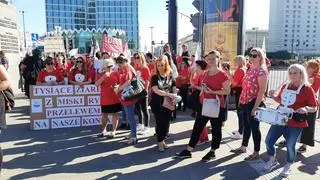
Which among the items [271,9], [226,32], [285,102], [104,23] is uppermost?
[271,9]

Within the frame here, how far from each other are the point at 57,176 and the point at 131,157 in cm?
139

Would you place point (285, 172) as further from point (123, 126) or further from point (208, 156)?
point (123, 126)

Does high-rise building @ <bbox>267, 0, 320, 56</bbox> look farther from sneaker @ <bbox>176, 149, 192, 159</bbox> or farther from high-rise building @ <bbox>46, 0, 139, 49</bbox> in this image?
sneaker @ <bbox>176, 149, 192, 159</bbox>

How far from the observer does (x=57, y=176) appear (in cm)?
538

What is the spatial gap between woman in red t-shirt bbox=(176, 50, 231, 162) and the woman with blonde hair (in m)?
0.57

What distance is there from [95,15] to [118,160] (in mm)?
103369

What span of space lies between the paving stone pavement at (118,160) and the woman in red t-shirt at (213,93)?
0.22 metres

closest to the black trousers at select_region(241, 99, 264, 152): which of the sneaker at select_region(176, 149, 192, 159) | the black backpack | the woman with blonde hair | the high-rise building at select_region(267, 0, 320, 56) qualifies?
the sneaker at select_region(176, 149, 192, 159)

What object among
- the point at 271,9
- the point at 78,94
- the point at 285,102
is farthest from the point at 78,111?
the point at 271,9

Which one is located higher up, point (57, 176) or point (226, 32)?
point (226, 32)

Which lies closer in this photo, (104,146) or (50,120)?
(104,146)

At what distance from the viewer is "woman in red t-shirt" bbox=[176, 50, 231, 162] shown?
229 inches

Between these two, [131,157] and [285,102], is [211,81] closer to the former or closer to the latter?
[285,102]

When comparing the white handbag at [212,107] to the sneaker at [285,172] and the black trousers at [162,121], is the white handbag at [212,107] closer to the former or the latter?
the black trousers at [162,121]
